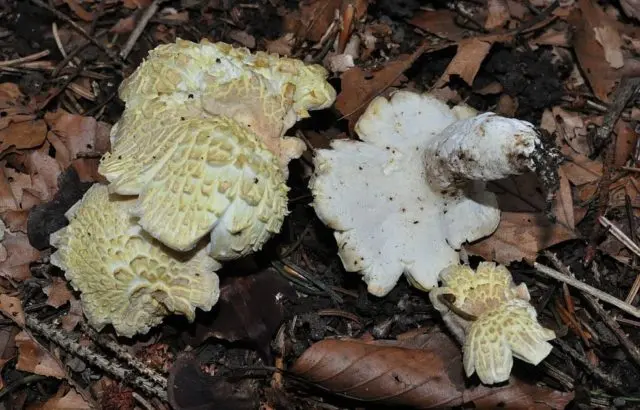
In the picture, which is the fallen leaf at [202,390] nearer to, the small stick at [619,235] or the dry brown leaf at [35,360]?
the dry brown leaf at [35,360]

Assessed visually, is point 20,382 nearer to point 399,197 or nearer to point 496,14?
point 399,197

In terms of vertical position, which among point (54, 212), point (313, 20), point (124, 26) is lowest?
point (54, 212)

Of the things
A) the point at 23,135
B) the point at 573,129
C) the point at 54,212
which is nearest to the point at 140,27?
the point at 23,135

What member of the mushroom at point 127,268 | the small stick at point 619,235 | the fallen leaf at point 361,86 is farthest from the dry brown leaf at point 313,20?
the small stick at point 619,235

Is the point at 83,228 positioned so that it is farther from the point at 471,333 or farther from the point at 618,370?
the point at 618,370

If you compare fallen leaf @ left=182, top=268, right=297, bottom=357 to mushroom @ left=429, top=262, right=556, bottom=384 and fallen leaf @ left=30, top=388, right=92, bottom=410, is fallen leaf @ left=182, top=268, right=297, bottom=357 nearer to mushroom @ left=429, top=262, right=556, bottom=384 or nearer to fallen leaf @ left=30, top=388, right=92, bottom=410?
fallen leaf @ left=30, top=388, right=92, bottom=410

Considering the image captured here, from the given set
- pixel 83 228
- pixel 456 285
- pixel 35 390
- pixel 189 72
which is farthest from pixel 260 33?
pixel 35 390

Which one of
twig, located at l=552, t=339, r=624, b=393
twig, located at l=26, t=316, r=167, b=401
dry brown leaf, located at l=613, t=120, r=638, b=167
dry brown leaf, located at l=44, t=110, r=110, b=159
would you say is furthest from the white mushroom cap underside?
dry brown leaf, located at l=44, t=110, r=110, b=159
